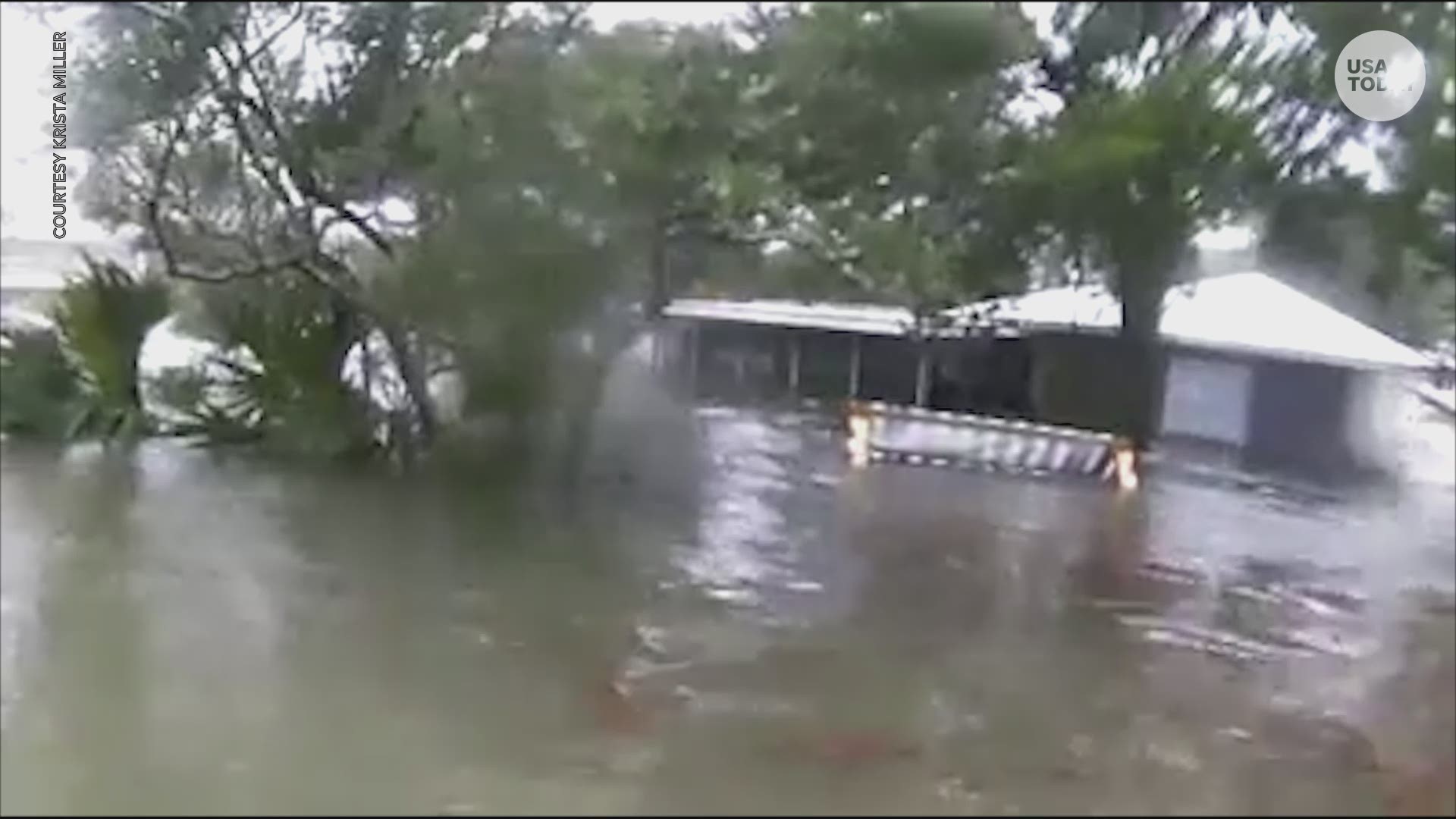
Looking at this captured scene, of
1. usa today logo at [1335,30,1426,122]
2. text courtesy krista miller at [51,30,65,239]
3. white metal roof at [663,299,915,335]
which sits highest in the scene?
usa today logo at [1335,30,1426,122]

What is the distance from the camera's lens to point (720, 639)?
1.78 m

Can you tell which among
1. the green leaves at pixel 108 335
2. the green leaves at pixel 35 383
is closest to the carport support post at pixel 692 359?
the green leaves at pixel 108 335

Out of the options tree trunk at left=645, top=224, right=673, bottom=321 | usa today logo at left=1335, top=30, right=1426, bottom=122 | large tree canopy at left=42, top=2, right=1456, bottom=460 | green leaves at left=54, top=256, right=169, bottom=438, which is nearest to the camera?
usa today logo at left=1335, top=30, right=1426, bottom=122

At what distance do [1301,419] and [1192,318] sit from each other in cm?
16

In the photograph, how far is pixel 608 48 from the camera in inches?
57.6

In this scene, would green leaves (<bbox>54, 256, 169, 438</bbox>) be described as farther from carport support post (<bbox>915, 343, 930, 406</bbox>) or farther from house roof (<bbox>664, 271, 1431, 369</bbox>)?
carport support post (<bbox>915, 343, 930, 406</bbox>)

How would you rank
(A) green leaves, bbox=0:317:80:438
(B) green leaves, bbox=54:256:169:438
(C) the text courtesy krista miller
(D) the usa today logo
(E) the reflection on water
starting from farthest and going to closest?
1. (A) green leaves, bbox=0:317:80:438
2. (B) green leaves, bbox=54:256:169:438
3. (C) the text courtesy krista miller
4. (D) the usa today logo
5. (E) the reflection on water

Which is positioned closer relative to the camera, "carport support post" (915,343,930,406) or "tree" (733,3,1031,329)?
"tree" (733,3,1031,329)

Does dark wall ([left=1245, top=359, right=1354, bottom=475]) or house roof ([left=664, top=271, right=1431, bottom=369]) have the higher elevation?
house roof ([left=664, top=271, right=1431, bottom=369])

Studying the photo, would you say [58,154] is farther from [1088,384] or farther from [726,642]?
[1088,384]

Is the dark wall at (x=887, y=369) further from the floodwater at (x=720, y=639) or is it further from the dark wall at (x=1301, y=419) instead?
the dark wall at (x=1301, y=419)

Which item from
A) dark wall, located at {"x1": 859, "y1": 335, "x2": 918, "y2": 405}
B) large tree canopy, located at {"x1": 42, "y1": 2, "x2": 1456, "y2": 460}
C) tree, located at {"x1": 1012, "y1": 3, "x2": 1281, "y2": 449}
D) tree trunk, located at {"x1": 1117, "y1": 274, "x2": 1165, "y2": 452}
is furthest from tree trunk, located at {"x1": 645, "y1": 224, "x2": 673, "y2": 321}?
tree trunk, located at {"x1": 1117, "y1": 274, "x2": 1165, "y2": 452}

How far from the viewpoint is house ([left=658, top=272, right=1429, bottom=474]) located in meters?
1.89

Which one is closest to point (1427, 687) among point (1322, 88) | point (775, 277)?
point (1322, 88)
